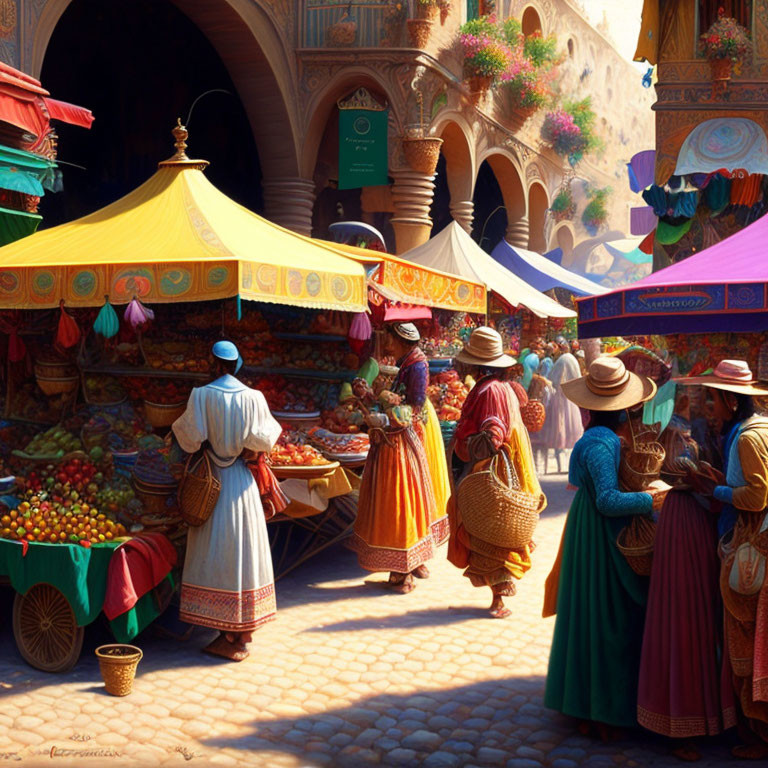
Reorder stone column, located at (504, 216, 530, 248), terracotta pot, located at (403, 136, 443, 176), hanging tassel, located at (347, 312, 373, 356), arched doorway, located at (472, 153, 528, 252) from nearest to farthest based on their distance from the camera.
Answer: hanging tassel, located at (347, 312, 373, 356) < terracotta pot, located at (403, 136, 443, 176) < arched doorway, located at (472, 153, 528, 252) < stone column, located at (504, 216, 530, 248)

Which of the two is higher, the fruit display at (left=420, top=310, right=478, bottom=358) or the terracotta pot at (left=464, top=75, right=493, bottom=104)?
the terracotta pot at (left=464, top=75, right=493, bottom=104)

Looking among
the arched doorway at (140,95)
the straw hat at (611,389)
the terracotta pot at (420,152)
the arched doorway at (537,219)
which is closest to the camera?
the straw hat at (611,389)

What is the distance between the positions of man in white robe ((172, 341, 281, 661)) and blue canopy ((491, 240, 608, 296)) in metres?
11.7

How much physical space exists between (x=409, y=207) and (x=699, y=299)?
32.9 ft

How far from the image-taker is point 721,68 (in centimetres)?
1388

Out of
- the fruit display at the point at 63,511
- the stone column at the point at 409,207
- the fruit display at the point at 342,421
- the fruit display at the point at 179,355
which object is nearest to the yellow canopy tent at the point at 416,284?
the fruit display at the point at 342,421

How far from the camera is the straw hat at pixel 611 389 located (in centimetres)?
471

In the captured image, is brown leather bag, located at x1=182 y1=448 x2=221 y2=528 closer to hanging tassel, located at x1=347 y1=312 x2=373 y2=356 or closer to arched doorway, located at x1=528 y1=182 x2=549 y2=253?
hanging tassel, located at x1=347 y1=312 x2=373 y2=356

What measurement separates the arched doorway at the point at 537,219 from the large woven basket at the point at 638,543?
1960cm

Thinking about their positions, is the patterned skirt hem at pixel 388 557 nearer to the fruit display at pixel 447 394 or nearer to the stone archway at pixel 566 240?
the fruit display at pixel 447 394

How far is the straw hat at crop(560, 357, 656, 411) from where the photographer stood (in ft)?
15.4

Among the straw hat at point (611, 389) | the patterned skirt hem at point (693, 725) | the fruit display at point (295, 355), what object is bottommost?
the patterned skirt hem at point (693, 725)

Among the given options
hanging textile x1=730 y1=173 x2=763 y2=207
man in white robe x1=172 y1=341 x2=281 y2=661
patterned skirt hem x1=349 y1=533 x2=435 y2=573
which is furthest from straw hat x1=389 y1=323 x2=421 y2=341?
hanging textile x1=730 y1=173 x2=763 y2=207

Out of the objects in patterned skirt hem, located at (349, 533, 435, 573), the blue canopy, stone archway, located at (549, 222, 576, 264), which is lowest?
patterned skirt hem, located at (349, 533, 435, 573)
